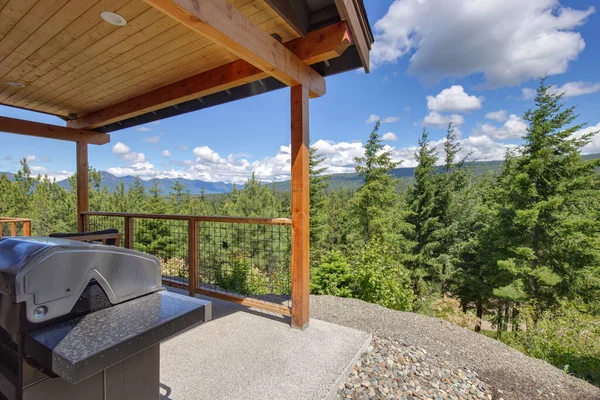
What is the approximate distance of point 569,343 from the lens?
618cm

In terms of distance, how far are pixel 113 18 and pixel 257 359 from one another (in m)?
2.85

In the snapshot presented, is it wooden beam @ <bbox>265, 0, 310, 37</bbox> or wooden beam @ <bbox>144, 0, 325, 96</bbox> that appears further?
wooden beam @ <bbox>265, 0, 310, 37</bbox>

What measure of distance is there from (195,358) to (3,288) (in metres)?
1.91

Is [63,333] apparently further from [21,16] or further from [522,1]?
[522,1]

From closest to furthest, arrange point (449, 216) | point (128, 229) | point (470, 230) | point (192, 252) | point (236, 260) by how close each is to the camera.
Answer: point (192, 252)
point (128, 229)
point (236, 260)
point (449, 216)
point (470, 230)

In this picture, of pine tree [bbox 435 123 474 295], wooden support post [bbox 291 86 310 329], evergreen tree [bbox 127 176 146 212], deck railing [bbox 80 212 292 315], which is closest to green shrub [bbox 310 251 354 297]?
deck railing [bbox 80 212 292 315]

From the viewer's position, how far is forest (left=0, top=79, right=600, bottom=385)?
6906mm

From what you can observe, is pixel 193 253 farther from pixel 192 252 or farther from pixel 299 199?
pixel 299 199

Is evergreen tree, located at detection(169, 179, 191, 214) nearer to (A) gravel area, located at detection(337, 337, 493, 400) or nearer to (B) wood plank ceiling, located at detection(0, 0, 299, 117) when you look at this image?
(B) wood plank ceiling, located at detection(0, 0, 299, 117)

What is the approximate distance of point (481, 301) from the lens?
1342 cm

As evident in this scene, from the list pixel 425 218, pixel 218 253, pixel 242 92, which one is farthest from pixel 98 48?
pixel 425 218

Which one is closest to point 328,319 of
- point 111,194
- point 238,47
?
point 238,47

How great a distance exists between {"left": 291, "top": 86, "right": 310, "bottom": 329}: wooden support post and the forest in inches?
135

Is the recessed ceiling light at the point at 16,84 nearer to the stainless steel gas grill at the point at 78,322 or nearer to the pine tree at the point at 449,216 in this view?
the stainless steel gas grill at the point at 78,322
